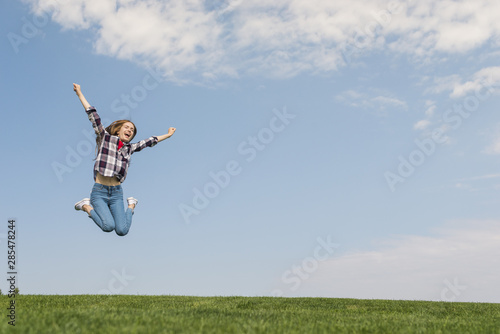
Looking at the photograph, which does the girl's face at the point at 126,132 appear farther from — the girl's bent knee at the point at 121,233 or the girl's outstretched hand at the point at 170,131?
the girl's bent knee at the point at 121,233

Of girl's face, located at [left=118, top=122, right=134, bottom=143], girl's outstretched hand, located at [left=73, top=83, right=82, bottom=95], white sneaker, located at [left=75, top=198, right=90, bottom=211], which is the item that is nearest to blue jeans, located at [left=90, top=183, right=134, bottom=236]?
white sneaker, located at [left=75, top=198, right=90, bottom=211]

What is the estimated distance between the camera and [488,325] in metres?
8.71

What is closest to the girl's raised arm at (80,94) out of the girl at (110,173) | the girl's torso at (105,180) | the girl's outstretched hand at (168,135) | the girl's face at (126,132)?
the girl at (110,173)

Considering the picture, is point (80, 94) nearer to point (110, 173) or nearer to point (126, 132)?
point (126, 132)

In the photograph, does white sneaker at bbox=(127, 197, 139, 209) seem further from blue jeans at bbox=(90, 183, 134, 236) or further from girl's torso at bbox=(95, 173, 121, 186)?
girl's torso at bbox=(95, 173, 121, 186)

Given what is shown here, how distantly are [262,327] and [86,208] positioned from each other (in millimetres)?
4992

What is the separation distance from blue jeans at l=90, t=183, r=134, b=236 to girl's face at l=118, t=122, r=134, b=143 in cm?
107

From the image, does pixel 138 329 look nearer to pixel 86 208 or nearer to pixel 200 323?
pixel 200 323

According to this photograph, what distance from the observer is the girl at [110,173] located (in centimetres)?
959

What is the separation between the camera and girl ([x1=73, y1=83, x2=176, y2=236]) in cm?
959

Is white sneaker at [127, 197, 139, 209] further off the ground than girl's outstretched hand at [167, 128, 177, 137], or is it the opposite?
girl's outstretched hand at [167, 128, 177, 137]

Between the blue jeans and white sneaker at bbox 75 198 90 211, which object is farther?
white sneaker at bbox 75 198 90 211

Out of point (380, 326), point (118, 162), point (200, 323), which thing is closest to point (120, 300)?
point (118, 162)

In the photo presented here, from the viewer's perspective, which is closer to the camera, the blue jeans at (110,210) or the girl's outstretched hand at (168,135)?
the blue jeans at (110,210)
